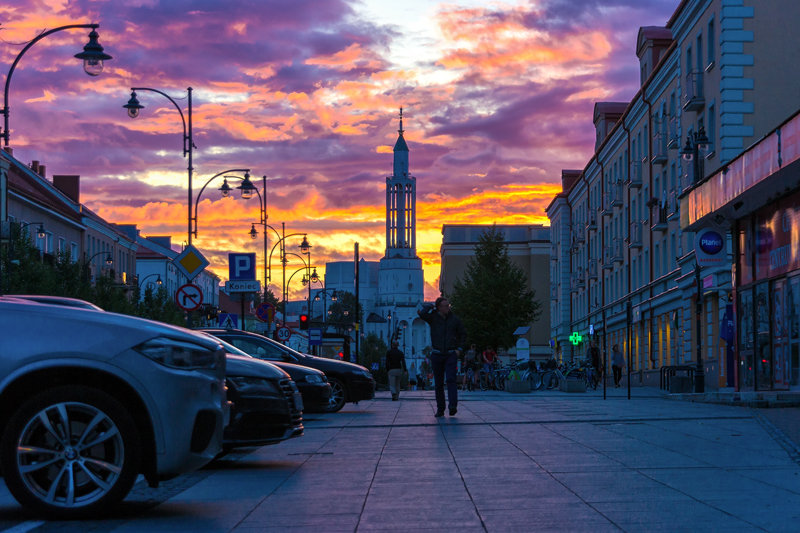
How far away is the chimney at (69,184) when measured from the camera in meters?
87.4

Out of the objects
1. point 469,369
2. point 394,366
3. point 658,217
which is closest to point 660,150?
point 658,217

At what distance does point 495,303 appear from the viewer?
7056 centimetres

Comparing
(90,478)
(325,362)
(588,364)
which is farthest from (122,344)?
(588,364)

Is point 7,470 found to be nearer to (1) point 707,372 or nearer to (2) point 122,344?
(2) point 122,344

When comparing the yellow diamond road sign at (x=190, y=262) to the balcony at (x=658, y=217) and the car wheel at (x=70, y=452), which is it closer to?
the car wheel at (x=70, y=452)

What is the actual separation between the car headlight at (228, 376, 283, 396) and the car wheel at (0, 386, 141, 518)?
400 centimetres

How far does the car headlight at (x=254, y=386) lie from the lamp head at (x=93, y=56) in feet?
42.3

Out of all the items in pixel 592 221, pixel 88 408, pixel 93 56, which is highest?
pixel 592 221

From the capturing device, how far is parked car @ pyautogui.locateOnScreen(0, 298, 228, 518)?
7180 mm

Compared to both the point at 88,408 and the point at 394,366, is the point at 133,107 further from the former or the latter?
the point at 88,408

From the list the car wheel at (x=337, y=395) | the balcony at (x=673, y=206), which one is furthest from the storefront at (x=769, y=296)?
the balcony at (x=673, y=206)

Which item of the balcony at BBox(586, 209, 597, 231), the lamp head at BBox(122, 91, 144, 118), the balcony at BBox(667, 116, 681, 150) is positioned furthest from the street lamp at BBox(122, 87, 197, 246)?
the balcony at BBox(586, 209, 597, 231)

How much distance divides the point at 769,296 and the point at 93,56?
14962 mm

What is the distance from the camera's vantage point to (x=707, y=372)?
42375 mm
